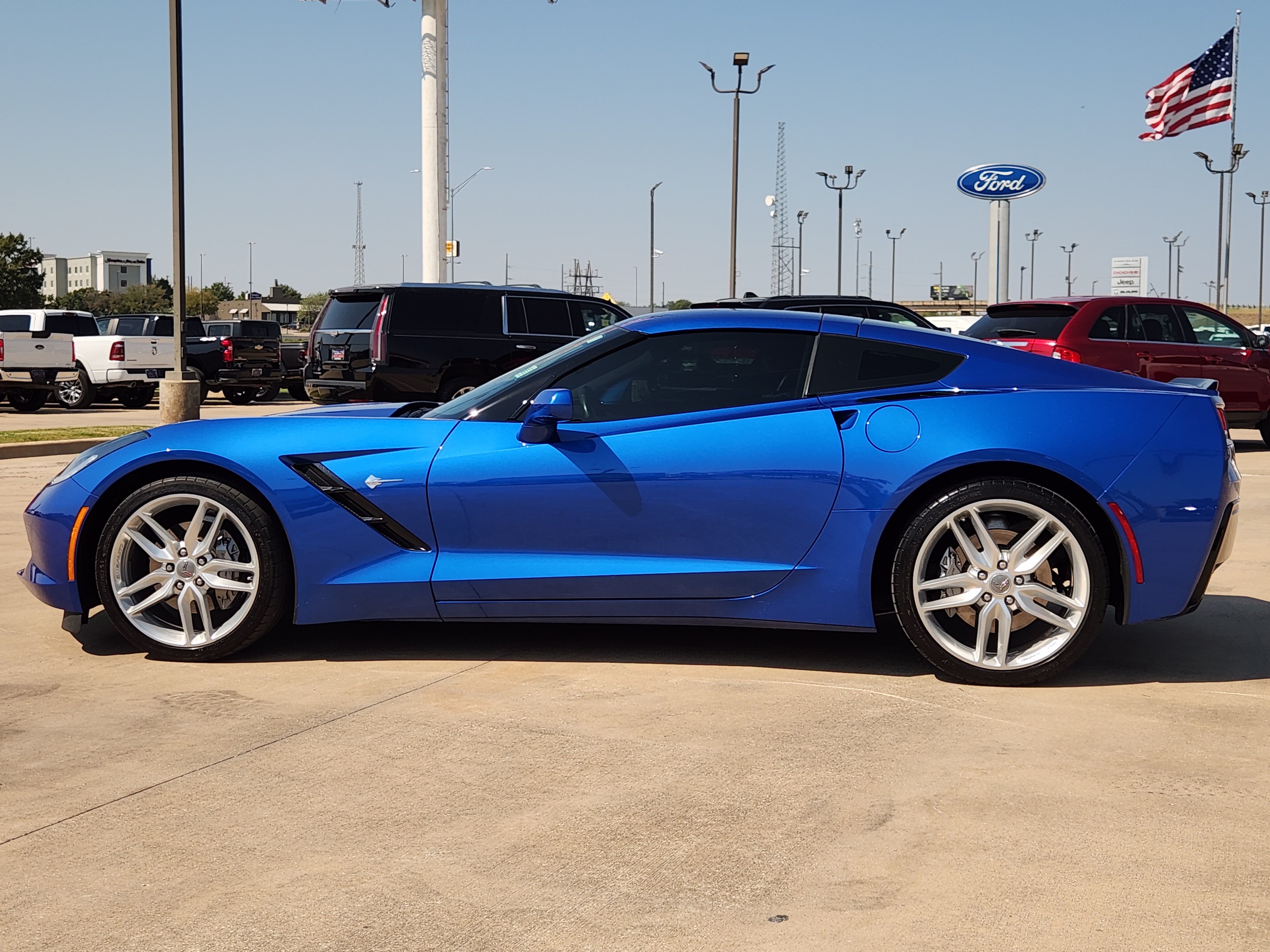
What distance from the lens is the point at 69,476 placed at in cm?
520

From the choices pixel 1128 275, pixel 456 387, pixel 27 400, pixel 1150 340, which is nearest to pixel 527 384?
pixel 456 387

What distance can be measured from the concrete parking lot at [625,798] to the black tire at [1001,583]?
14 centimetres

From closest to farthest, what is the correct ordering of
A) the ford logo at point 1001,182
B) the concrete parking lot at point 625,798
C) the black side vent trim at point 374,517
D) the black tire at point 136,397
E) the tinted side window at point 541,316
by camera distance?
the concrete parking lot at point 625,798 → the black side vent trim at point 374,517 → the tinted side window at point 541,316 → the black tire at point 136,397 → the ford logo at point 1001,182

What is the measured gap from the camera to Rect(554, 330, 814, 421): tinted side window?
493cm

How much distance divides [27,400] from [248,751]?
21.7 metres

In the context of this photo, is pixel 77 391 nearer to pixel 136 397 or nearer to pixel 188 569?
pixel 136 397

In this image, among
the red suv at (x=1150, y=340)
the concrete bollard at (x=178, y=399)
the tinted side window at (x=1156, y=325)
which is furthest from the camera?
the concrete bollard at (x=178, y=399)

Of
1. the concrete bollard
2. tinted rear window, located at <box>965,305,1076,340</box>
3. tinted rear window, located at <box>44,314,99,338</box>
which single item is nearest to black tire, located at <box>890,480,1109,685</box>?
tinted rear window, located at <box>965,305,1076,340</box>

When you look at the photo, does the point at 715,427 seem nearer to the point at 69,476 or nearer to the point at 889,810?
the point at 889,810

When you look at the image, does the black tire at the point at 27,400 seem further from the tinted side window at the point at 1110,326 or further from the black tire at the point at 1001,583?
the black tire at the point at 1001,583

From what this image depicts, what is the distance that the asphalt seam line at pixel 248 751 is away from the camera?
3.36 metres

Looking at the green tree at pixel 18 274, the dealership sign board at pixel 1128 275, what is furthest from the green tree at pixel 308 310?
the dealership sign board at pixel 1128 275

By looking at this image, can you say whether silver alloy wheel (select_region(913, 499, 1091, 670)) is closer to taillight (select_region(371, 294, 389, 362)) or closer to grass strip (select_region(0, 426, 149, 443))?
taillight (select_region(371, 294, 389, 362))

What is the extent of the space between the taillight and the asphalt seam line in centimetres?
962
